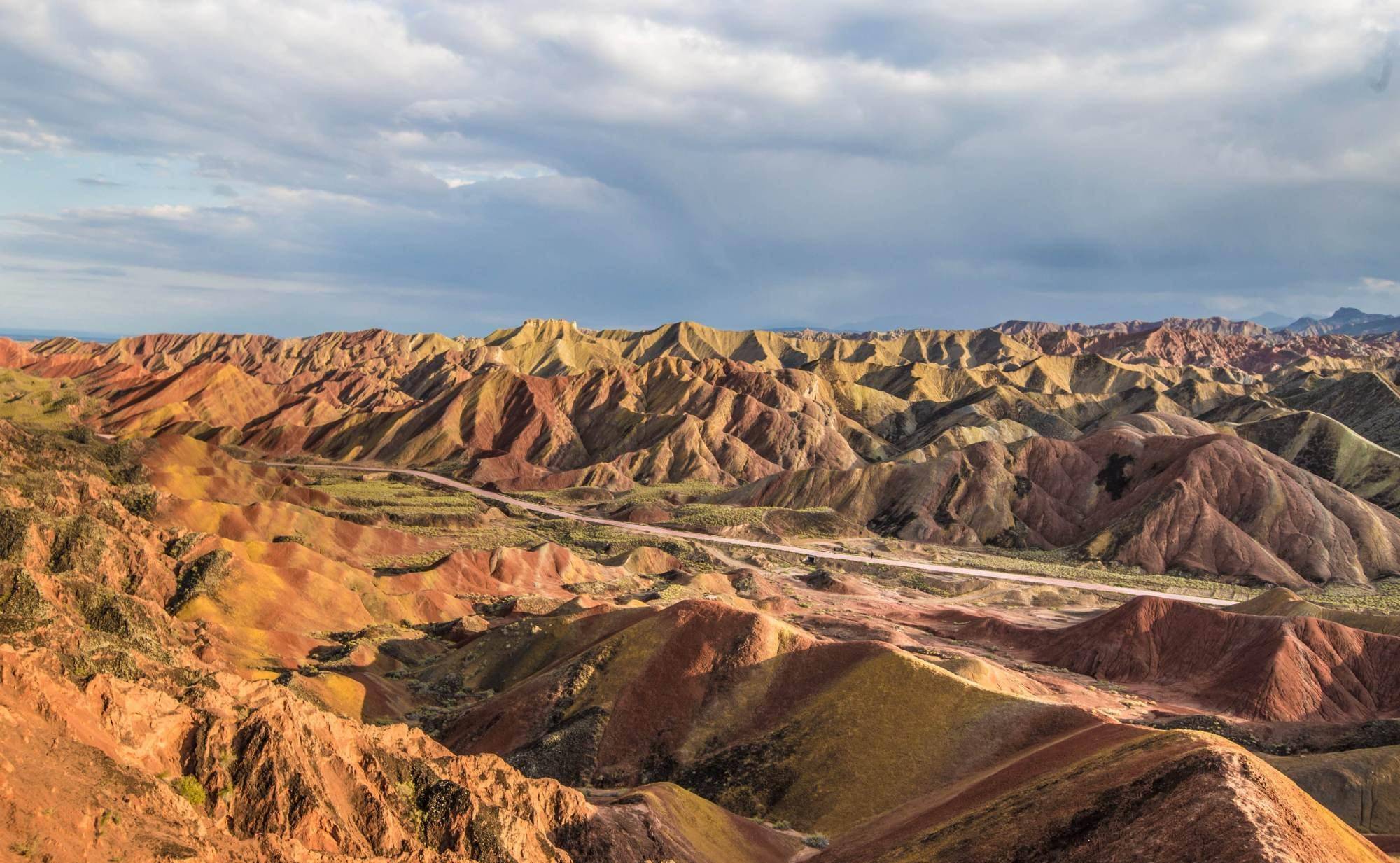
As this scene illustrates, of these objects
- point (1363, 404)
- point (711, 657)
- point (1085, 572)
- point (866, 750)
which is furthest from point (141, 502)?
point (1363, 404)

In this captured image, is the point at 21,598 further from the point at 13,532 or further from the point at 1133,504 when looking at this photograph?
the point at 1133,504

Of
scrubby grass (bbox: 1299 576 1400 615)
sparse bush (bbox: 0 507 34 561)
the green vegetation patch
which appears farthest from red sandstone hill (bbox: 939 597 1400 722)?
sparse bush (bbox: 0 507 34 561)

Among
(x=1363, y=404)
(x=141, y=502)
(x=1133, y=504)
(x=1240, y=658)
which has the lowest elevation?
(x=1240, y=658)

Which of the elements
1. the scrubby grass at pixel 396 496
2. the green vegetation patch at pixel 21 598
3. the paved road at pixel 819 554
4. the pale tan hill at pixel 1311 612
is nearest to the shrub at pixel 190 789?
Result: the green vegetation patch at pixel 21 598

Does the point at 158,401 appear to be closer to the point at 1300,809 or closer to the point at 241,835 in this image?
the point at 241,835

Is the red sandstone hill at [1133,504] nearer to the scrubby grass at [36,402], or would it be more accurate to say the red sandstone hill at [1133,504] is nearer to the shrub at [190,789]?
the scrubby grass at [36,402]

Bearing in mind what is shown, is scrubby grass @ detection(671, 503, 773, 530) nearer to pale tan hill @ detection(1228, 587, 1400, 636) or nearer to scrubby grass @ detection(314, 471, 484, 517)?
scrubby grass @ detection(314, 471, 484, 517)
